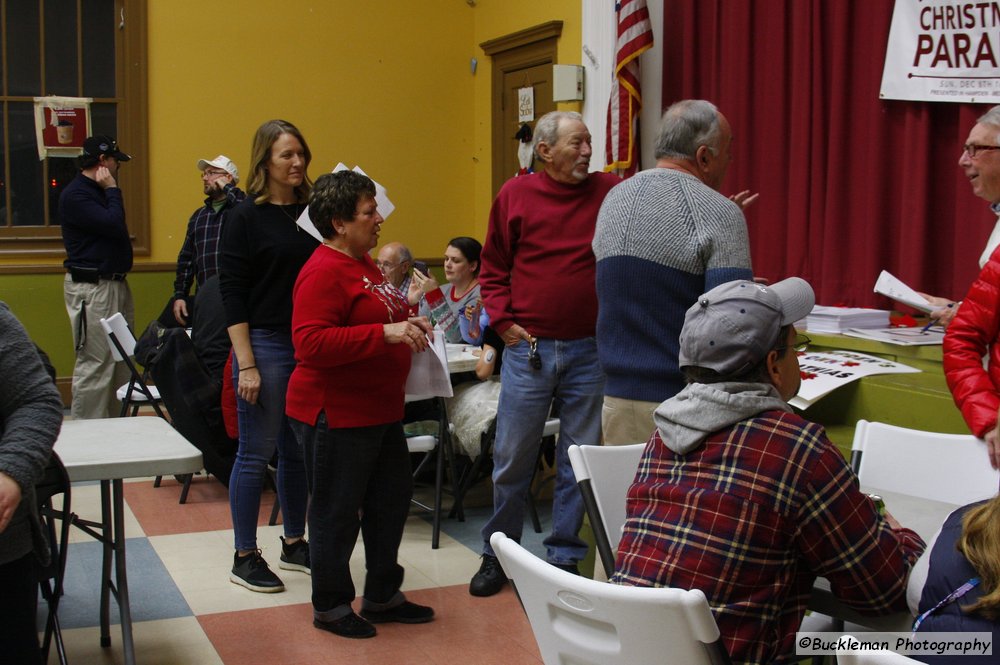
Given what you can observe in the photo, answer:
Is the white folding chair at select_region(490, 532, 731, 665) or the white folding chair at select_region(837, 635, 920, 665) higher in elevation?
the white folding chair at select_region(837, 635, 920, 665)

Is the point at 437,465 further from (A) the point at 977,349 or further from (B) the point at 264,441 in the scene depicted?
(A) the point at 977,349

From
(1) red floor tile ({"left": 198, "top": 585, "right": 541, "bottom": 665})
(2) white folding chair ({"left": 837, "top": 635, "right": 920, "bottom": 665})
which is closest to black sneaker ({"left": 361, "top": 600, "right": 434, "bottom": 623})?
(1) red floor tile ({"left": 198, "top": 585, "right": 541, "bottom": 665})

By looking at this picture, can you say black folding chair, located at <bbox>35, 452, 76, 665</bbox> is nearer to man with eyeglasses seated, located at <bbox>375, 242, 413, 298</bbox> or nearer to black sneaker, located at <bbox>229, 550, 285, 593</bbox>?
black sneaker, located at <bbox>229, 550, 285, 593</bbox>

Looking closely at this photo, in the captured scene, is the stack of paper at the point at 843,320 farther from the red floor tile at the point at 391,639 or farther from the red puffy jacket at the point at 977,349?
the red floor tile at the point at 391,639

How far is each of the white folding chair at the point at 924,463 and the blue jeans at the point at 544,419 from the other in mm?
1150

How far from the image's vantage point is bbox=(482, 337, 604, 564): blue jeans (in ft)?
11.7

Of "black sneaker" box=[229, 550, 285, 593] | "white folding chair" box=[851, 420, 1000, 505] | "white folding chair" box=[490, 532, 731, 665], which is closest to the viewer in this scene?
"white folding chair" box=[490, 532, 731, 665]

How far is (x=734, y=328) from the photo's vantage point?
1.79 metres

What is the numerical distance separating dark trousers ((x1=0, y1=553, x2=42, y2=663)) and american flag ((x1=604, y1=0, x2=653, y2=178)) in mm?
4287

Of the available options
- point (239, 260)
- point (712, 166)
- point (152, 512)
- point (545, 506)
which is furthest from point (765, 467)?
point (152, 512)

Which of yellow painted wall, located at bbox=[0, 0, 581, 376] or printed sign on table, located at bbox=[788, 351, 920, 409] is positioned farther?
yellow painted wall, located at bbox=[0, 0, 581, 376]

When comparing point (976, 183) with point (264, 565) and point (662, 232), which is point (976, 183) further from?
point (264, 565)

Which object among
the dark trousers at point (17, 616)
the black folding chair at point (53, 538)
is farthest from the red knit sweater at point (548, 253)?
the dark trousers at point (17, 616)

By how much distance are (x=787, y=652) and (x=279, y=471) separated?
92.7 inches
